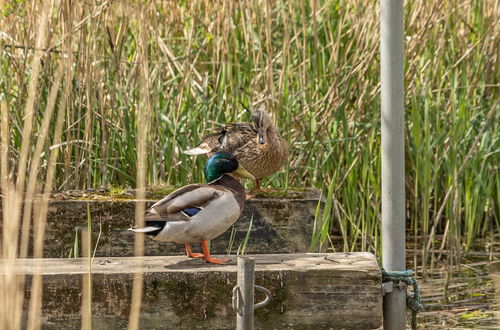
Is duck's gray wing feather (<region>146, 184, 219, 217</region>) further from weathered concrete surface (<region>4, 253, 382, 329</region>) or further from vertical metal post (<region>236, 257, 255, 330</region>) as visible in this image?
vertical metal post (<region>236, 257, 255, 330</region>)

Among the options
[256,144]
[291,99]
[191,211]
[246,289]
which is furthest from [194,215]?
[291,99]

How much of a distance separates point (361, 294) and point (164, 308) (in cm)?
72

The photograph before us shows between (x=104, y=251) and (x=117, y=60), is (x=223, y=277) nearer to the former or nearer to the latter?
(x=104, y=251)

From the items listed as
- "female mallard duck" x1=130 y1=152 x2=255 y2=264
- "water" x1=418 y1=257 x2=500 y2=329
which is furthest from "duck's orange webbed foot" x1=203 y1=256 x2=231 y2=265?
"water" x1=418 y1=257 x2=500 y2=329

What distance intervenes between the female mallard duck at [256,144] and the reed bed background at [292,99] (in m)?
0.23

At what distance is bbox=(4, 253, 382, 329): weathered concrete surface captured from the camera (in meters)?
3.71

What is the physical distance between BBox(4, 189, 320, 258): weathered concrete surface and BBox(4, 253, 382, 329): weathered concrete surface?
1.22m

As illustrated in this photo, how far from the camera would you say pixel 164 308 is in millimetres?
3721

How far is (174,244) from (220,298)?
1.37 meters

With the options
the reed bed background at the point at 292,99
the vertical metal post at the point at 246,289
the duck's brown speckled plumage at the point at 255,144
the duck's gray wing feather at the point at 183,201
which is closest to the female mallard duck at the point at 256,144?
the duck's brown speckled plumage at the point at 255,144

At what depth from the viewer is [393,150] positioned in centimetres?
399

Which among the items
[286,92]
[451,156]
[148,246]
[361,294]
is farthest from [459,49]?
[361,294]

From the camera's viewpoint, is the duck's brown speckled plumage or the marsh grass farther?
the duck's brown speckled plumage

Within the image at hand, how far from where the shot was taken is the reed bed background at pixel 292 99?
18.8 ft
